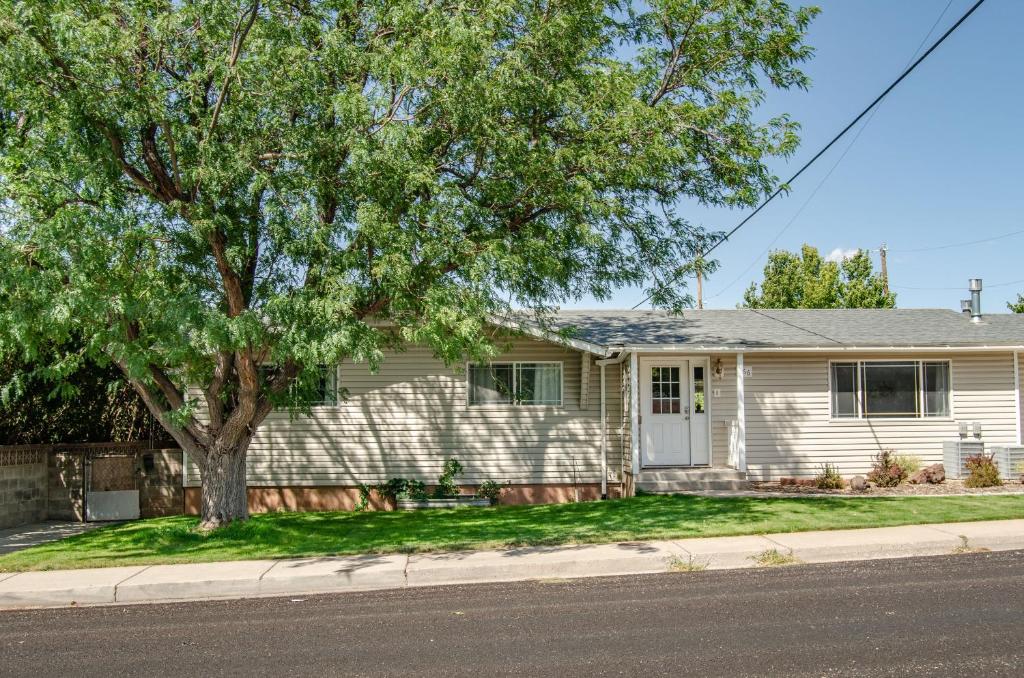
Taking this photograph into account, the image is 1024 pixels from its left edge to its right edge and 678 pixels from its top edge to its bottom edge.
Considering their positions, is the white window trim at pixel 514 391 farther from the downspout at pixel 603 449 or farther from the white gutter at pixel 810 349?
the white gutter at pixel 810 349

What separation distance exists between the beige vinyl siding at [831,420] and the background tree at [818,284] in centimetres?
1516

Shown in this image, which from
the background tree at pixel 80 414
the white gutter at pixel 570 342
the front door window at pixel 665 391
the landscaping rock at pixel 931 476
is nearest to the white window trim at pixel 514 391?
the white gutter at pixel 570 342

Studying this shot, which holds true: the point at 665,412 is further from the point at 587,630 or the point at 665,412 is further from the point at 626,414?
the point at 587,630

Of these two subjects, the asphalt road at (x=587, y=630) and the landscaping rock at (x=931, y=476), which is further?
the landscaping rock at (x=931, y=476)

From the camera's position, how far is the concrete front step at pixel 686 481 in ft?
46.2

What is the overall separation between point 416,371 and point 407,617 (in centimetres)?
827

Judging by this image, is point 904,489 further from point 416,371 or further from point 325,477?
point 325,477

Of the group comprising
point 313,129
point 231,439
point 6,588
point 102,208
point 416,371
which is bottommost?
point 6,588

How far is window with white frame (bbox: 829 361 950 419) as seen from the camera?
50.2ft

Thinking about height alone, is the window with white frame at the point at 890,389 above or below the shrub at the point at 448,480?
above

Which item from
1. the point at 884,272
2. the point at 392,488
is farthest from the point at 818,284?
the point at 392,488

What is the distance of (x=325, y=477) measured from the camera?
14.9m

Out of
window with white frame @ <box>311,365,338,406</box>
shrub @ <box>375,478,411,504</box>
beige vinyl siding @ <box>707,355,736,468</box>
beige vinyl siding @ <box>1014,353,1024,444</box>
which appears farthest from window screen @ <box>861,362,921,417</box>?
window with white frame @ <box>311,365,338,406</box>

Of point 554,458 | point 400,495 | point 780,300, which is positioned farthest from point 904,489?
point 780,300
